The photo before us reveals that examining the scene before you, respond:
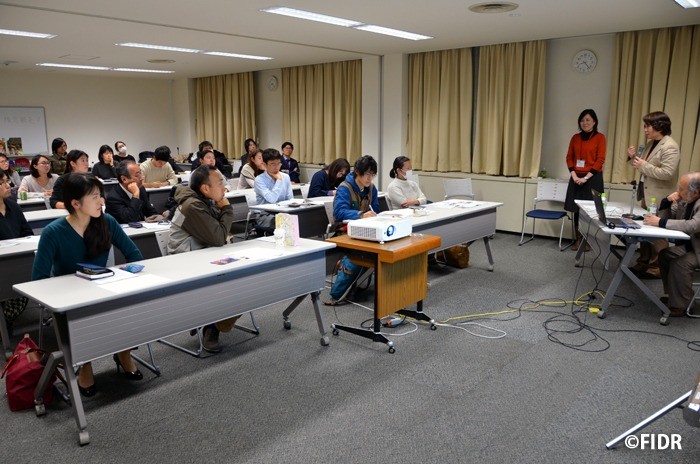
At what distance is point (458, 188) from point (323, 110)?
3.33m

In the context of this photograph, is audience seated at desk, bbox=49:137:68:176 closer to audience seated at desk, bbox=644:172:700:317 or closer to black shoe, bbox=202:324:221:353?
black shoe, bbox=202:324:221:353

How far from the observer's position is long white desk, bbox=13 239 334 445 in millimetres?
2561

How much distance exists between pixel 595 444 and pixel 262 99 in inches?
369

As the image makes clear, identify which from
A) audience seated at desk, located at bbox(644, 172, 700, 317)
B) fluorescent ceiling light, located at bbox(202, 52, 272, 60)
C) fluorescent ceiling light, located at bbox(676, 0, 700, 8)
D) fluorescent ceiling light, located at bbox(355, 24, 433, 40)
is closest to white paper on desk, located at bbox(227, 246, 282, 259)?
audience seated at desk, located at bbox(644, 172, 700, 317)

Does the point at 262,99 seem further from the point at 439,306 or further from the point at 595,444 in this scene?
the point at 595,444

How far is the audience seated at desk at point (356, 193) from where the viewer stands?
15.0 feet

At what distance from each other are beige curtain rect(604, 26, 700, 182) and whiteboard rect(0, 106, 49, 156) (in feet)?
33.8

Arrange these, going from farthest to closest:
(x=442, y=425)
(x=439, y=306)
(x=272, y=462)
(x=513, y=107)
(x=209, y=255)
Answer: (x=513, y=107)
(x=439, y=306)
(x=209, y=255)
(x=442, y=425)
(x=272, y=462)

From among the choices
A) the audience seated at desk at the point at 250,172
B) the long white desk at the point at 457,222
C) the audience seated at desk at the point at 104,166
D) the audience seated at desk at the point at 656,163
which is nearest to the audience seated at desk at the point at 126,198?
the audience seated at desk at the point at 250,172

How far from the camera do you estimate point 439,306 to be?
460 cm

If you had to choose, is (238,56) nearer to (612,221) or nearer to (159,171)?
(159,171)

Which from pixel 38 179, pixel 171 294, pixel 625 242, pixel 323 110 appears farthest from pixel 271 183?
pixel 323 110

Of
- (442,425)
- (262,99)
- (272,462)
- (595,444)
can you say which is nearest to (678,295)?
(595,444)

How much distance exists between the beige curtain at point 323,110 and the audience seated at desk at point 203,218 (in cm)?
563
